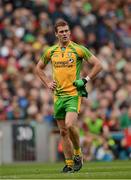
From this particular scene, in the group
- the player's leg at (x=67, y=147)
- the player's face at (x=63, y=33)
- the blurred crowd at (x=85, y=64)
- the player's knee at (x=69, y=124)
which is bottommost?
the player's leg at (x=67, y=147)

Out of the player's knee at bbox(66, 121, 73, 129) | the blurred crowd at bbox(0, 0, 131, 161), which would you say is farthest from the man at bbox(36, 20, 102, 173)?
the blurred crowd at bbox(0, 0, 131, 161)

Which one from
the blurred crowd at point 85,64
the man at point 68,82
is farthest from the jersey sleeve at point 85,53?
the blurred crowd at point 85,64

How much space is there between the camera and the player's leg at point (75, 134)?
48.1 ft

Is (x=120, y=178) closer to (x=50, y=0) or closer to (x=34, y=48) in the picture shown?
(x=34, y=48)

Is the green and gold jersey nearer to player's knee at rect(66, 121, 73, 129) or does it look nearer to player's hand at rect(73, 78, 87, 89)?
player's hand at rect(73, 78, 87, 89)

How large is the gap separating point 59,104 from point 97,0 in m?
16.0

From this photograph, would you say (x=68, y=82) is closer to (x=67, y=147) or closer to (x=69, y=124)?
(x=69, y=124)

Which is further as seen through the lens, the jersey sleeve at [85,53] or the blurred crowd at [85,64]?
the blurred crowd at [85,64]

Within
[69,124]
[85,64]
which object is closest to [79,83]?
[69,124]

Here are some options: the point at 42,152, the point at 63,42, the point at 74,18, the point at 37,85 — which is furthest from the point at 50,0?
the point at 63,42

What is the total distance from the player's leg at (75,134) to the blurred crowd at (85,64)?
7390mm

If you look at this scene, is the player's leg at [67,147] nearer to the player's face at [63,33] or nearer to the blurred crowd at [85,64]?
Result: the player's face at [63,33]

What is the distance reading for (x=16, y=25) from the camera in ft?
88.0

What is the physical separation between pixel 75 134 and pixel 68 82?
0.86 m
